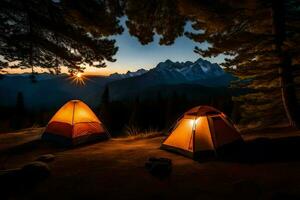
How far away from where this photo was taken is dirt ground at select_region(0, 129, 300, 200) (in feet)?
17.4

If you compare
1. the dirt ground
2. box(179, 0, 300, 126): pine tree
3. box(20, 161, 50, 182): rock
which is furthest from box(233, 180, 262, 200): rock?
box(179, 0, 300, 126): pine tree

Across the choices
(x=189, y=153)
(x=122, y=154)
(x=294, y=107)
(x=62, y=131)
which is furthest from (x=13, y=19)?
(x=294, y=107)

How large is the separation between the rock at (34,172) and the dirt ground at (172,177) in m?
0.18

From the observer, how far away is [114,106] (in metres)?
79.3

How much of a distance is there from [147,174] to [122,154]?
2.51m

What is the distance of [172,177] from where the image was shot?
6.29 metres

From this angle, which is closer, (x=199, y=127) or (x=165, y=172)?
(x=165, y=172)

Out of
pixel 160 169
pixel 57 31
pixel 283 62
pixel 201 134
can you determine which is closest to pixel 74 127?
pixel 57 31

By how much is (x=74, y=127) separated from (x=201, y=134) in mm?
5609

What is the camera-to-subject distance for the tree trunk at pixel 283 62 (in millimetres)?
10016

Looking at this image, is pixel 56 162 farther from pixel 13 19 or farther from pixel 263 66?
pixel 263 66

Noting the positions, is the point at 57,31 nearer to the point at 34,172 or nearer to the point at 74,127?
the point at 74,127

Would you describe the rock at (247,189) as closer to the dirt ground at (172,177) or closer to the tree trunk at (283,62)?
the dirt ground at (172,177)

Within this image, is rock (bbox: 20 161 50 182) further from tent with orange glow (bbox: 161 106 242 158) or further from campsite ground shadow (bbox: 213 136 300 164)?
campsite ground shadow (bbox: 213 136 300 164)
